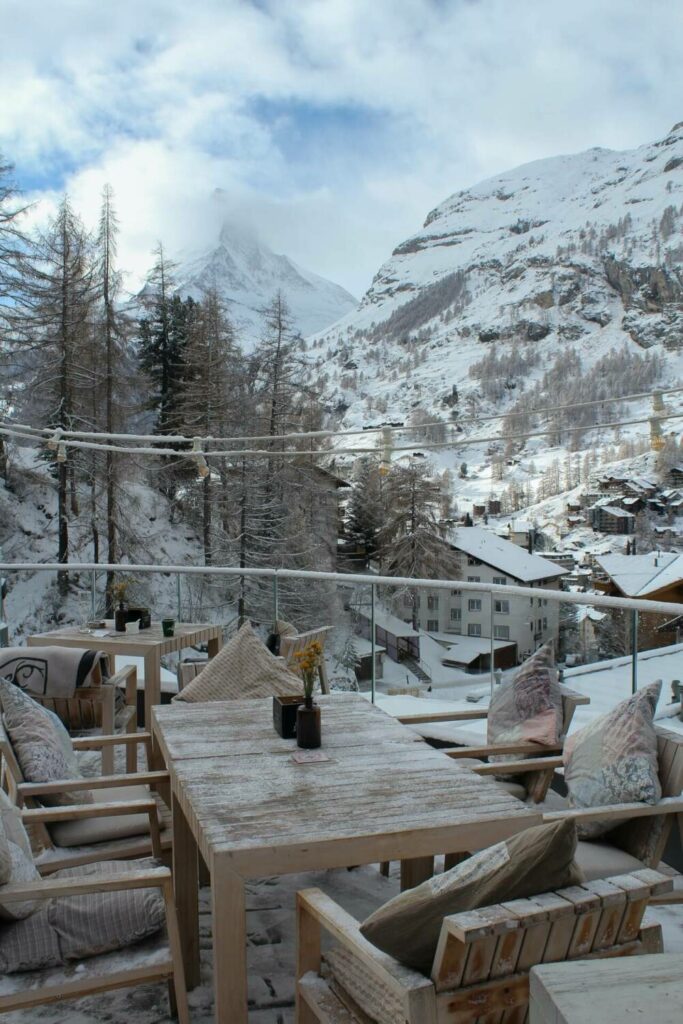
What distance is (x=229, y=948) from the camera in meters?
1.77

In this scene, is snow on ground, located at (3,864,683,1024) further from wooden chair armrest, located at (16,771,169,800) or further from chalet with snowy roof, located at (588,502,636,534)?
chalet with snowy roof, located at (588,502,636,534)

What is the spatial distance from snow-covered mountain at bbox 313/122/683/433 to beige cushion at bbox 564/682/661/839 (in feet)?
272

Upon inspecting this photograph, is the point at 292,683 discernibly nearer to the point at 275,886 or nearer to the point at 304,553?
the point at 275,886

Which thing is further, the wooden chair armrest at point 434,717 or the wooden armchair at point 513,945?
the wooden chair armrest at point 434,717

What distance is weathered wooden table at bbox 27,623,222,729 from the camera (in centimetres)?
Result: 434

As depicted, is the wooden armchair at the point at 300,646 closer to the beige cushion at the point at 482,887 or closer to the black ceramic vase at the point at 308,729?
the black ceramic vase at the point at 308,729

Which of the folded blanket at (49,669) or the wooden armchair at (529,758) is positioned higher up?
the folded blanket at (49,669)

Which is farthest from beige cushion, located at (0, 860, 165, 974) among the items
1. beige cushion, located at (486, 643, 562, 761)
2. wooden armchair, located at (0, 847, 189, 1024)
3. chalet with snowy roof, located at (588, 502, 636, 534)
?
chalet with snowy roof, located at (588, 502, 636, 534)

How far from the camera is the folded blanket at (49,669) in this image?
346 centimetres

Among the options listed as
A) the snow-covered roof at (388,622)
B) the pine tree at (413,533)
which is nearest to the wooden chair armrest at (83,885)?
the snow-covered roof at (388,622)

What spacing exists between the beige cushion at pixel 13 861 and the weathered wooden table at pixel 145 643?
7.23ft

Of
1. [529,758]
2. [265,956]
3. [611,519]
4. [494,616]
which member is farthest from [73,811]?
[611,519]

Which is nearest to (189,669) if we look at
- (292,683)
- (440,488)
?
(292,683)

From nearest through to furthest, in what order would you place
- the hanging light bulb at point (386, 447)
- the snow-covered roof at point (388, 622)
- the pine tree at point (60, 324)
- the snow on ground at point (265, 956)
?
the snow on ground at point (265, 956) → the snow-covered roof at point (388, 622) → the hanging light bulb at point (386, 447) → the pine tree at point (60, 324)
